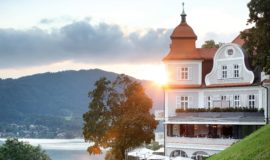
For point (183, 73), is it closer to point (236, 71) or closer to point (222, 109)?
point (236, 71)

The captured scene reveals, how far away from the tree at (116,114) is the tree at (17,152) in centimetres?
851

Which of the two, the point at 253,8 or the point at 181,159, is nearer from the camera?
the point at 253,8

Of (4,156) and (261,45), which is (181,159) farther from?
(4,156)

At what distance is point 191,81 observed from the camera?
50125 millimetres

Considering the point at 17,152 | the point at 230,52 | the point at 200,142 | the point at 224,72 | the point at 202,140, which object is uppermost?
the point at 230,52

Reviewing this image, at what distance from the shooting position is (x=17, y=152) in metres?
58.8

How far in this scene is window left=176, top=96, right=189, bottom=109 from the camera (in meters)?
50.2

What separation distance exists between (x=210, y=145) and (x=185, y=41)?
Answer: 9.92 metres

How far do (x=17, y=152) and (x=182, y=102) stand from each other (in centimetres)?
1906

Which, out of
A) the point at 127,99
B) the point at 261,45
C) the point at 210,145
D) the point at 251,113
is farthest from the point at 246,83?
the point at 261,45

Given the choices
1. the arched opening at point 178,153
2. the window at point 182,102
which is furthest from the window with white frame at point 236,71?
the arched opening at point 178,153

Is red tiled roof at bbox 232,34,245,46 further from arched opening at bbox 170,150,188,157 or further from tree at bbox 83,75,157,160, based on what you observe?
arched opening at bbox 170,150,188,157

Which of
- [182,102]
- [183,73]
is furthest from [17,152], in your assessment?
[183,73]

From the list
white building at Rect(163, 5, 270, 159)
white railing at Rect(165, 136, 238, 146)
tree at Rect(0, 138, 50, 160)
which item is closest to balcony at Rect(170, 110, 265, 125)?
white building at Rect(163, 5, 270, 159)
